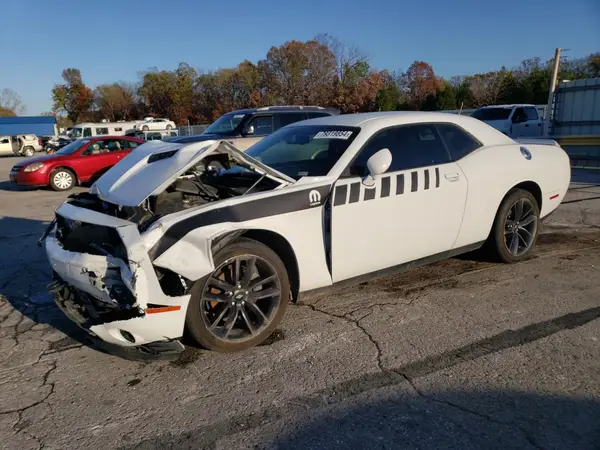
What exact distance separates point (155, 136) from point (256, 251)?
28003 mm

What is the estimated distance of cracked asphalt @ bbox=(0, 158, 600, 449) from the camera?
2.55m

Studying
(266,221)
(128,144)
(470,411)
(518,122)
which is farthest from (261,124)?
(518,122)

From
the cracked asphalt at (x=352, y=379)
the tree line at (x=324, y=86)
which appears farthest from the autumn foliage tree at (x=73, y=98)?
the cracked asphalt at (x=352, y=379)

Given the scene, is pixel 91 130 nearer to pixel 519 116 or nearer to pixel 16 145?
pixel 16 145

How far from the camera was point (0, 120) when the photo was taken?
58031mm

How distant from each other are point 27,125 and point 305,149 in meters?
64.3

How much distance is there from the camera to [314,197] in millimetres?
3674

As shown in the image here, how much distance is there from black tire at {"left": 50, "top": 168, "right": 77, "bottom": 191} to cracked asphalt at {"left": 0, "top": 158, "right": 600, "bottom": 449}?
959cm

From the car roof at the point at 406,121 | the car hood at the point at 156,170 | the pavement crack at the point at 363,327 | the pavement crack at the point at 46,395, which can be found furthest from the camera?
the car roof at the point at 406,121

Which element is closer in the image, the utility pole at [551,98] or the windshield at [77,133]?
the utility pole at [551,98]

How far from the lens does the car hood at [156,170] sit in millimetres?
3480

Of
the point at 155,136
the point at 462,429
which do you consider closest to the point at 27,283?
the point at 462,429

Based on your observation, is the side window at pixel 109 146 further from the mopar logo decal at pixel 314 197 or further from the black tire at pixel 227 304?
the black tire at pixel 227 304

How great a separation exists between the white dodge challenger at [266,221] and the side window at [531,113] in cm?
1474
